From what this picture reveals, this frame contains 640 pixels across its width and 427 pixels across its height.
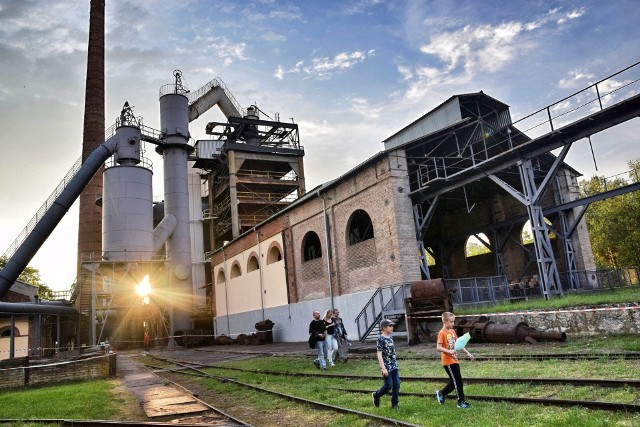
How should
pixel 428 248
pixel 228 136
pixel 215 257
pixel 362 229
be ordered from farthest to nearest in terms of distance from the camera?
pixel 228 136, pixel 215 257, pixel 428 248, pixel 362 229

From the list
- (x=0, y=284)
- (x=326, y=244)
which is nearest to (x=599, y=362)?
(x=326, y=244)

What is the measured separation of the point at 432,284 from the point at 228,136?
28.8m

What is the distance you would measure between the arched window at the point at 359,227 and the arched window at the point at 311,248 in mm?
2563

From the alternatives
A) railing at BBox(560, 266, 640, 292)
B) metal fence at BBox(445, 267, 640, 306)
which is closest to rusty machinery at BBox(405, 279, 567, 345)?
metal fence at BBox(445, 267, 640, 306)

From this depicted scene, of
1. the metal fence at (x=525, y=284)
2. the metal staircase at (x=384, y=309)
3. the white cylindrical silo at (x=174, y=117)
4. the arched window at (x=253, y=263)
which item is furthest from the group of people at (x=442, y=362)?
the white cylindrical silo at (x=174, y=117)

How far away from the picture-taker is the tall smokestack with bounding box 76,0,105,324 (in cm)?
3672

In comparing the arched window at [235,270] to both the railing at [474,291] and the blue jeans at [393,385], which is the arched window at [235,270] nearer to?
the railing at [474,291]

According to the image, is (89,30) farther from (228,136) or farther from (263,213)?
(263,213)

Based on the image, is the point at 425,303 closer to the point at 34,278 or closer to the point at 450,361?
the point at 450,361

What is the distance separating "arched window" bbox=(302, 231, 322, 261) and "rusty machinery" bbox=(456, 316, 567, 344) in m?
12.7

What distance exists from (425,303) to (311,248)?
11680mm

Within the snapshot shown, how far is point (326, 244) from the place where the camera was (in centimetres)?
2284

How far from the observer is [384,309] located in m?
18.1

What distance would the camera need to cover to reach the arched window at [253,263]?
30.8m
